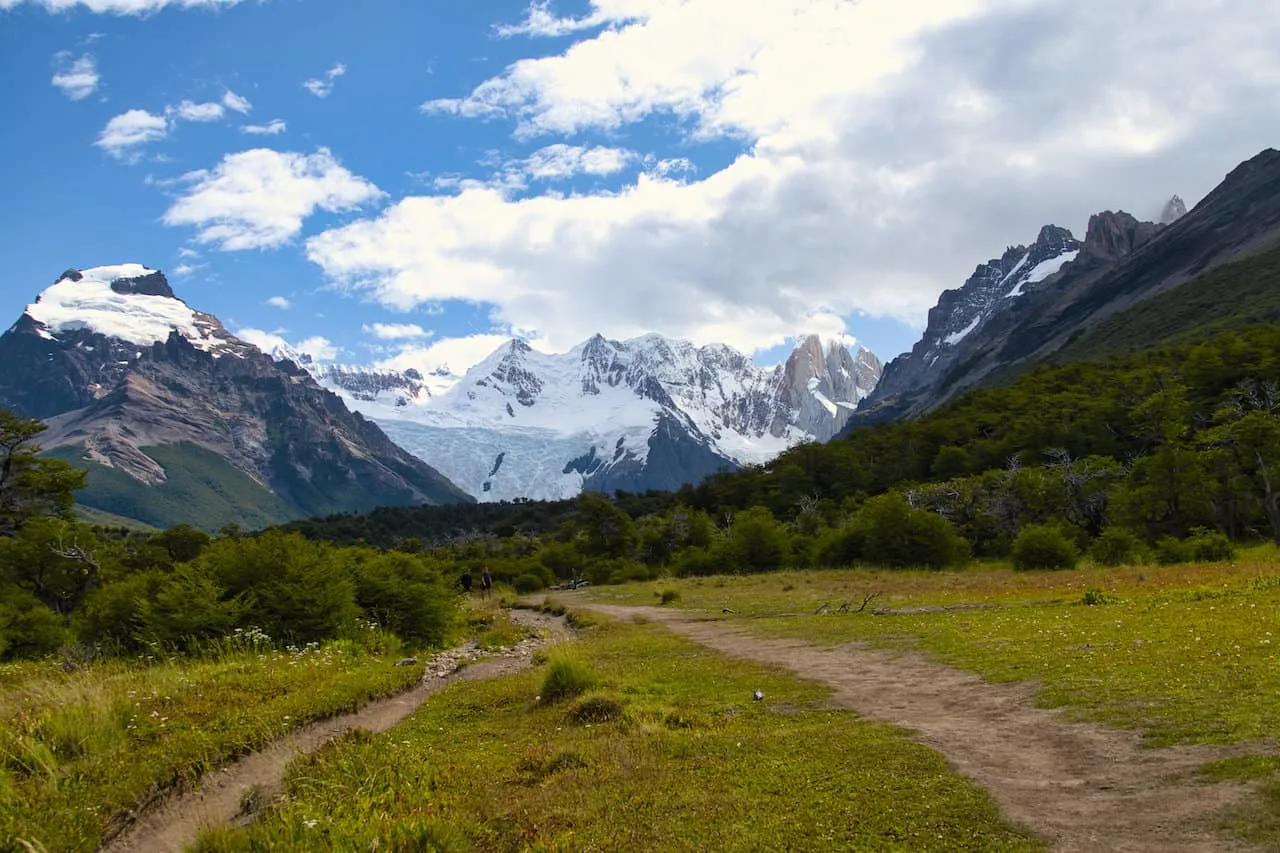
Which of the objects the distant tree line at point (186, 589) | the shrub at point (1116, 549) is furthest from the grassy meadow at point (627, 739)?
the shrub at point (1116, 549)

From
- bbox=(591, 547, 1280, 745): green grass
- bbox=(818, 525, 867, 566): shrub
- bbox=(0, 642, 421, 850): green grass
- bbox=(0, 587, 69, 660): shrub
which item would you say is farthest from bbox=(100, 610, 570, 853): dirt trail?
bbox=(818, 525, 867, 566): shrub

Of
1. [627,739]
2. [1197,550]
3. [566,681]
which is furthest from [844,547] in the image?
[627,739]

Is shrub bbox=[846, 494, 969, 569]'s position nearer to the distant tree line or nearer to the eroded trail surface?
the distant tree line

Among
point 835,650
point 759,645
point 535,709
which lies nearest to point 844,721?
point 535,709

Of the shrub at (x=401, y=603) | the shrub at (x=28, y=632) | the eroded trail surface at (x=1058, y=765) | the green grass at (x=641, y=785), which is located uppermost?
the eroded trail surface at (x=1058, y=765)

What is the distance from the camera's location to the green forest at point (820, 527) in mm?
23688

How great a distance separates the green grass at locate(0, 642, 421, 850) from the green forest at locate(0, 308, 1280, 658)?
13.3 feet

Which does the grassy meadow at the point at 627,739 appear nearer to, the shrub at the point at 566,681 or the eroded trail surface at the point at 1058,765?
the shrub at the point at 566,681

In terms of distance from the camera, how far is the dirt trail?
9.55 metres

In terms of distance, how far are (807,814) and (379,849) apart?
14.0 feet

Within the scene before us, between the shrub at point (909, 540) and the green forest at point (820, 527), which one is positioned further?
the shrub at point (909, 540)

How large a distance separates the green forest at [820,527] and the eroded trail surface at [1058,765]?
17.1 m

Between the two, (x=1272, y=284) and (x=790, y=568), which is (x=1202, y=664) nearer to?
(x=790, y=568)

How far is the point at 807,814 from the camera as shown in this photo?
8078 mm
